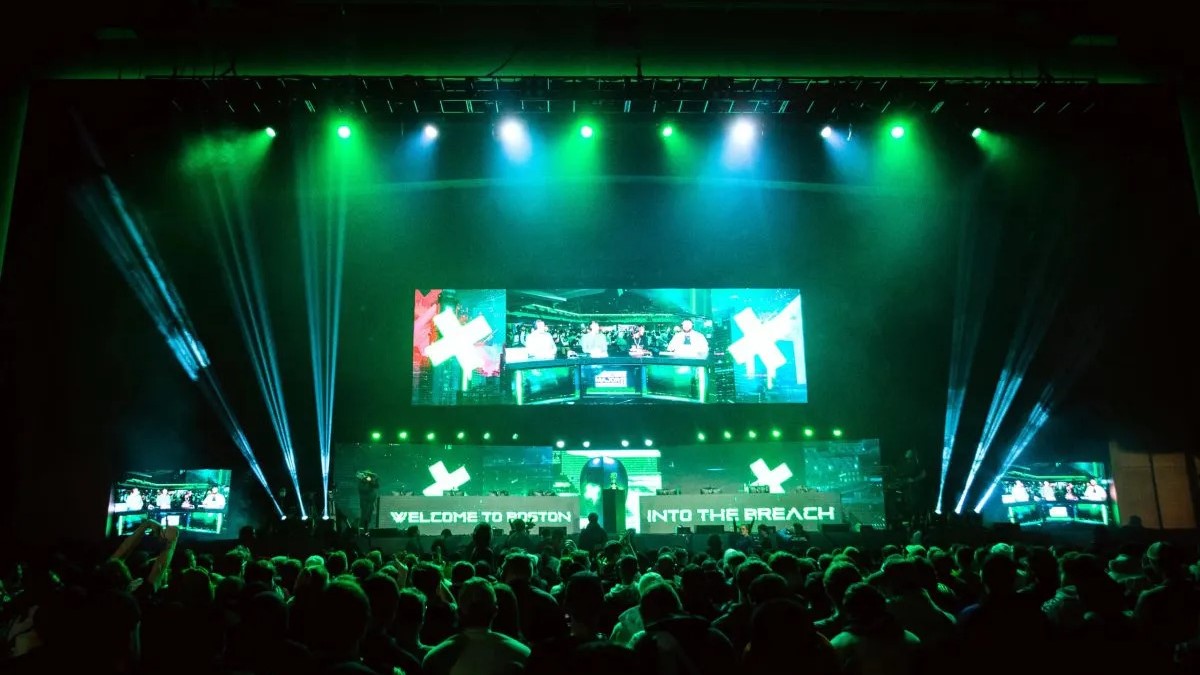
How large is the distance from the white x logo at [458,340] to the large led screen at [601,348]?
0.02m

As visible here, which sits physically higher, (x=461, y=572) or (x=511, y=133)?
(x=511, y=133)

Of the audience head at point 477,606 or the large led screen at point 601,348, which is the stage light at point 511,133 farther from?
the audience head at point 477,606

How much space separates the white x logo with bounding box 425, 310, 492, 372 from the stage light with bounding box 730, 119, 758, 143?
6484 millimetres

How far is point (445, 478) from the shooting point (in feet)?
54.7

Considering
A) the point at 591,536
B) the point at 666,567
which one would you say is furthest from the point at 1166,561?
the point at 591,536

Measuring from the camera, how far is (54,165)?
1138 centimetres

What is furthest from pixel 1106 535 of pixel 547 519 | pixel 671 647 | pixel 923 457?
pixel 671 647

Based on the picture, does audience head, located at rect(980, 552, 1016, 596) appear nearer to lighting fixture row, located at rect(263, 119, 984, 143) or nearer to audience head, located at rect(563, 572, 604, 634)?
audience head, located at rect(563, 572, 604, 634)

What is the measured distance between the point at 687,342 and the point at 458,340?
4.71m

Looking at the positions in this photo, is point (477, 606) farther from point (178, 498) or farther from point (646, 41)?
point (178, 498)

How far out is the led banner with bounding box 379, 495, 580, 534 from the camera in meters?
14.9

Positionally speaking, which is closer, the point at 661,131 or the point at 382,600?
Result: the point at 382,600

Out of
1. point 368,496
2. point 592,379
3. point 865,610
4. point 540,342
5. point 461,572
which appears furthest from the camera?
point 540,342

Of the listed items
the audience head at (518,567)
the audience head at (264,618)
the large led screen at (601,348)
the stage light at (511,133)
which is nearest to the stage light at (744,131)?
the stage light at (511,133)
